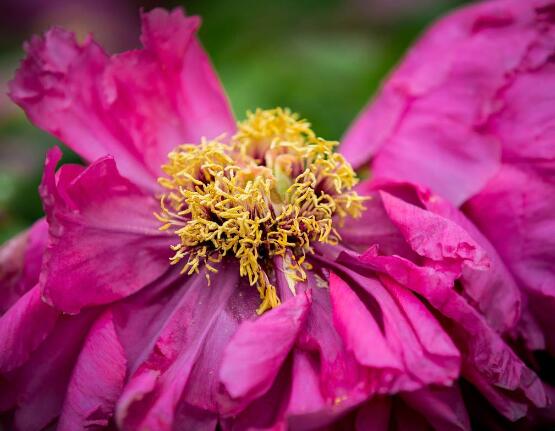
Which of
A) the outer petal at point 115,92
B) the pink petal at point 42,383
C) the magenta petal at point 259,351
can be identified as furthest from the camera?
the outer petal at point 115,92

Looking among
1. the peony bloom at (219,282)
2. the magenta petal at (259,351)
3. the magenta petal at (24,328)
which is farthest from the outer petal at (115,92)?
the magenta petal at (259,351)

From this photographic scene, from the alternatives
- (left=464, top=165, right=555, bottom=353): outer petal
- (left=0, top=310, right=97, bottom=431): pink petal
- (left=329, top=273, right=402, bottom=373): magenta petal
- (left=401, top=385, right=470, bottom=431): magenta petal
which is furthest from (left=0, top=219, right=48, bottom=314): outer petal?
(left=464, top=165, right=555, bottom=353): outer petal

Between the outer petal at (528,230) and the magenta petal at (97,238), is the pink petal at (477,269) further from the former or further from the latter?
the magenta petal at (97,238)

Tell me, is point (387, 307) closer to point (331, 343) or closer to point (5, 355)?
point (331, 343)

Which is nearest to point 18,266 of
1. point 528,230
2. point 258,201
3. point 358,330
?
point 258,201

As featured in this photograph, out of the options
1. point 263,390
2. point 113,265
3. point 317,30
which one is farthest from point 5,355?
point 317,30

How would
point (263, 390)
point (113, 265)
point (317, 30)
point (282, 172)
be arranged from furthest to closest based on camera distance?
point (317, 30)
point (282, 172)
point (113, 265)
point (263, 390)
